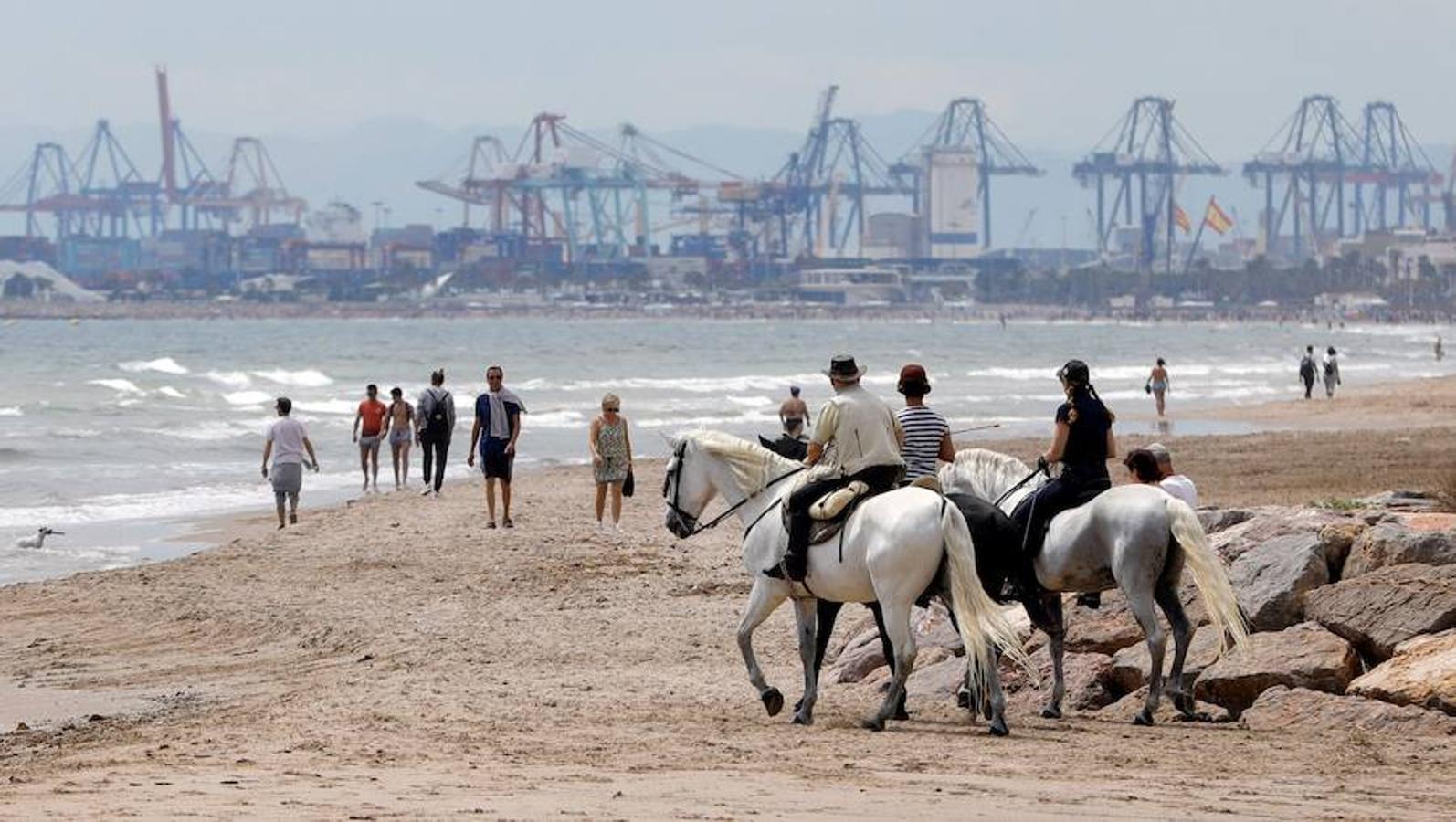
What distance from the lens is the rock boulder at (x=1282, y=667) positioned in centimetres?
917

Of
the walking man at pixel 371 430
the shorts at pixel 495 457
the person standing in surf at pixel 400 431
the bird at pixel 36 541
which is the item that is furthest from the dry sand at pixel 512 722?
the walking man at pixel 371 430

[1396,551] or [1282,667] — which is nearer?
[1282,667]

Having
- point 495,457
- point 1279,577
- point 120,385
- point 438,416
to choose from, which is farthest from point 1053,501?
point 120,385

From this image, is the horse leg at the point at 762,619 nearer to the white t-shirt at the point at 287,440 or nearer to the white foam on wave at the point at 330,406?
the white t-shirt at the point at 287,440

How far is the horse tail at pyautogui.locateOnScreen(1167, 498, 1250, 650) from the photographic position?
902cm

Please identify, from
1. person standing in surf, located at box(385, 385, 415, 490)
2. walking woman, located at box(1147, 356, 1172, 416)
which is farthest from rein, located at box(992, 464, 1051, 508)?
walking woman, located at box(1147, 356, 1172, 416)

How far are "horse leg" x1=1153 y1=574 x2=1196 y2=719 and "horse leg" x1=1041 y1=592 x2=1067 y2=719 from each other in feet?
1.31

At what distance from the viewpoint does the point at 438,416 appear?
2092cm

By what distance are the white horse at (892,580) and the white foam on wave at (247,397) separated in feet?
144

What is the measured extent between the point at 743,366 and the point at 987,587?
72103mm

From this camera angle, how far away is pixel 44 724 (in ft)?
33.7

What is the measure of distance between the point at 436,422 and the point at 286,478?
2.05 metres

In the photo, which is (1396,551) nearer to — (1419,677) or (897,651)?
(1419,677)

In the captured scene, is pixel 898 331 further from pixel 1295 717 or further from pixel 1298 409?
pixel 1295 717
